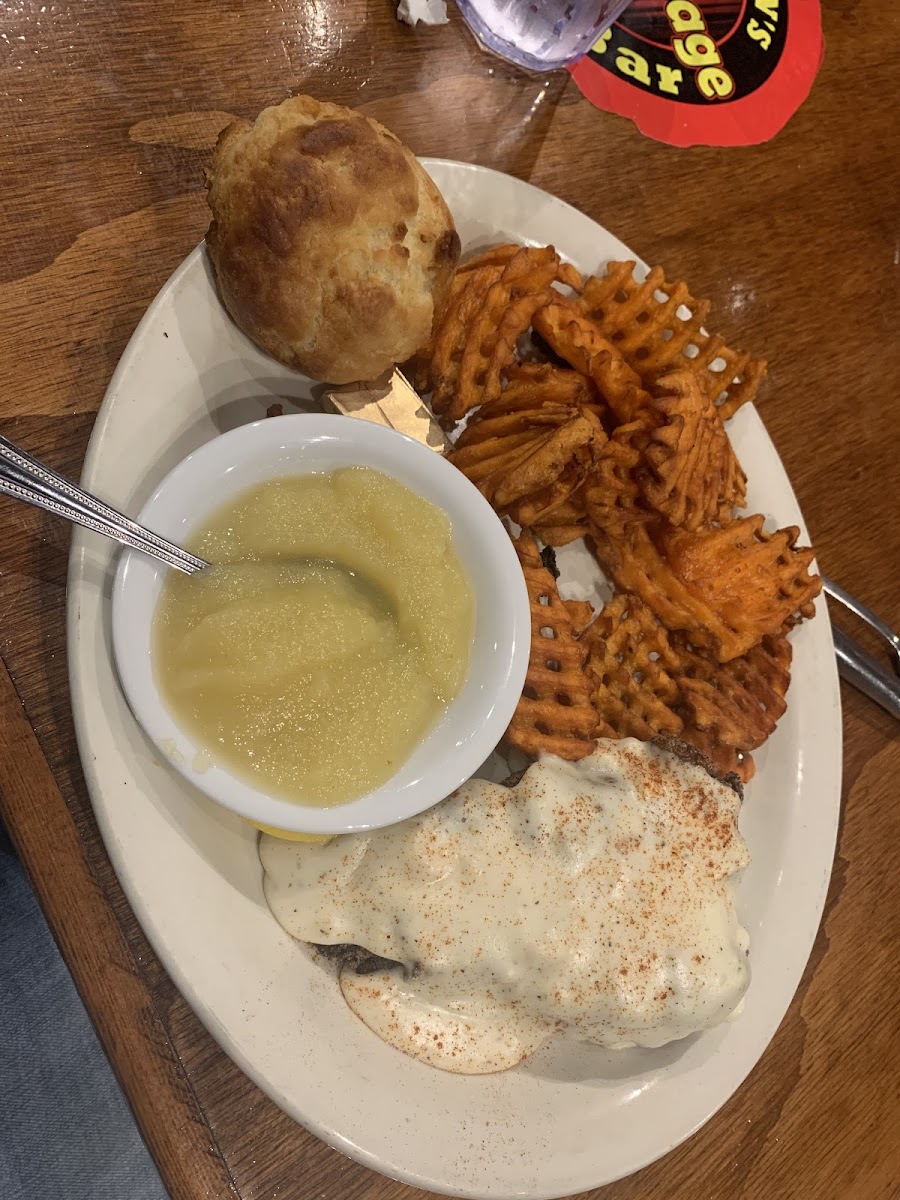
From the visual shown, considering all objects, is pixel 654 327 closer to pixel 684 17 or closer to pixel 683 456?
pixel 683 456

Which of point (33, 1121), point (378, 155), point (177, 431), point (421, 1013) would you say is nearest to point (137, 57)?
point (378, 155)

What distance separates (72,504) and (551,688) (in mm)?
737

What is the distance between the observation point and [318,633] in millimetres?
1094

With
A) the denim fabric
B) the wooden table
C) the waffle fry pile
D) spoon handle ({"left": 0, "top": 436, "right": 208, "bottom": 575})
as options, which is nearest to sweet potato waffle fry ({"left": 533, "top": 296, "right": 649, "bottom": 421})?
the waffle fry pile

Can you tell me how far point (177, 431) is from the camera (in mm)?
1265

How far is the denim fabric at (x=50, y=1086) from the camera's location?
65.8 inches

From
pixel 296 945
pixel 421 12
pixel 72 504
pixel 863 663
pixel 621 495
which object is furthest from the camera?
pixel 863 663

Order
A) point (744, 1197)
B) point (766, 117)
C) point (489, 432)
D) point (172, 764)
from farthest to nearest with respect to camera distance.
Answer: point (766, 117)
point (744, 1197)
point (489, 432)
point (172, 764)

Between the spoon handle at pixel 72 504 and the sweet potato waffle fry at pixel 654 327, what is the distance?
0.83 meters

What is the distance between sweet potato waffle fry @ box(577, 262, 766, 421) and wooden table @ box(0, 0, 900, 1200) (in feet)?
1.11

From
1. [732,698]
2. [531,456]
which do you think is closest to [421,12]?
[531,456]

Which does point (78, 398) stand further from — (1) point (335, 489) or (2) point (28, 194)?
(1) point (335, 489)

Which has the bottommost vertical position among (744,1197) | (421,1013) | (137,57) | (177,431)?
(744,1197)

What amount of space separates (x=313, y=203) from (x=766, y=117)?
1.35m
